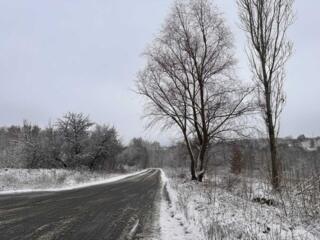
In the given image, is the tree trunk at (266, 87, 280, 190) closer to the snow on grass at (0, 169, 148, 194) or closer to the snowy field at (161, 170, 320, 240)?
the snowy field at (161, 170, 320, 240)

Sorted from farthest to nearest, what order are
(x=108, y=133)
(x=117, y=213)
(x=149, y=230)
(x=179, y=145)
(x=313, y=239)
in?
(x=108, y=133), (x=179, y=145), (x=117, y=213), (x=149, y=230), (x=313, y=239)

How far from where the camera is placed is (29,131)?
39.1 meters

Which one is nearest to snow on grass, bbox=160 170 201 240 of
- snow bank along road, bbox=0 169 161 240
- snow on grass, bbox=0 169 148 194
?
snow bank along road, bbox=0 169 161 240

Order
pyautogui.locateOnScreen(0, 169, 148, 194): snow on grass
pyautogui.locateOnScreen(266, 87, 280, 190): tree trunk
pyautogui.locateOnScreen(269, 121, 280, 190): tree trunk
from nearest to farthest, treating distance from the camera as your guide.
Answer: pyautogui.locateOnScreen(269, 121, 280, 190): tree trunk, pyautogui.locateOnScreen(266, 87, 280, 190): tree trunk, pyautogui.locateOnScreen(0, 169, 148, 194): snow on grass

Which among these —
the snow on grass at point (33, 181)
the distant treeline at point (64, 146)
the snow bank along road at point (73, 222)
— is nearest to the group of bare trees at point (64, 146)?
the distant treeline at point (64, 146)

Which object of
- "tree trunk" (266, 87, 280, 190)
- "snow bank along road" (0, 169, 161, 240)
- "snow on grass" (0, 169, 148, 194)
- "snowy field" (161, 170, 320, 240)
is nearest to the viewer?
"snowy field" (161, 170, 320, 240)

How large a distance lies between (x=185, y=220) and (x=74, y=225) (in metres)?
3.10

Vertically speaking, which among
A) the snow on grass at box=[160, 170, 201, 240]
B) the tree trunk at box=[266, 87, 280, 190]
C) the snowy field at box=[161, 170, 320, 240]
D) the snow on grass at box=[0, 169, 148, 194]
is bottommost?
the snow on grass at box=[160, 170, 201, 240]

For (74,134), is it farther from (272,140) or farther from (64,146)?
(272,140)

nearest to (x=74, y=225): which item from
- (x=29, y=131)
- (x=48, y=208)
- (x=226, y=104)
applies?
(x=48, y=208)

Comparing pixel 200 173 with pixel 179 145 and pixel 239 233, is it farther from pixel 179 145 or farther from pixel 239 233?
pixel 239 233

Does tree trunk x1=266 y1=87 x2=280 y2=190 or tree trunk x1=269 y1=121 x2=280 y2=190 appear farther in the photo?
tree trunk x1=266 y1=87 x2=280 y2=190

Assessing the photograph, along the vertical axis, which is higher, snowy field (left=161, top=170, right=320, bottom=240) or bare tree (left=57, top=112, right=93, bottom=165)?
bare tree (left=57, top=112, right=93, bottom=165)

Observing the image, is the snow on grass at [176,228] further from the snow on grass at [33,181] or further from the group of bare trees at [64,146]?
the group of bare trees at [64,146]
